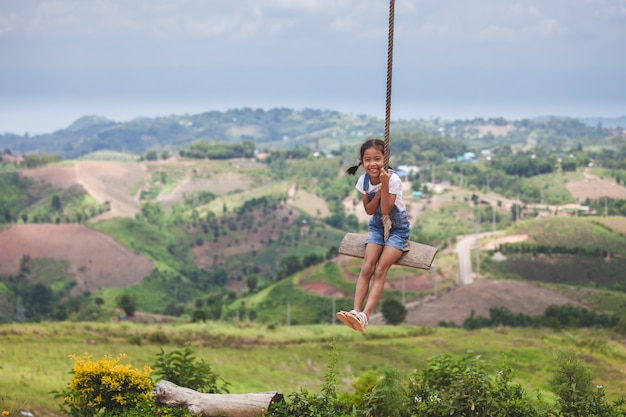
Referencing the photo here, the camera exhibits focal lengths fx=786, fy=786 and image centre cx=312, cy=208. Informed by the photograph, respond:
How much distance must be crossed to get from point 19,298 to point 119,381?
56.0m

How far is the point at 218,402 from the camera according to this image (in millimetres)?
9797

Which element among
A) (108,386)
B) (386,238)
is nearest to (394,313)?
(108,386)

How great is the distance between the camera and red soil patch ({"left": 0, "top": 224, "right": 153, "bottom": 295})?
70812mm

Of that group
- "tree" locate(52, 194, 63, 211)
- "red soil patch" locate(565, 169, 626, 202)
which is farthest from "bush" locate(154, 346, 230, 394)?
"tree" locate(52, 194, 63, 211)

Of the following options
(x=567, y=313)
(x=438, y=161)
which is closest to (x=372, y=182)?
(x=567, y=313)

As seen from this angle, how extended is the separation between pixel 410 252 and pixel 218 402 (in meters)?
3.16

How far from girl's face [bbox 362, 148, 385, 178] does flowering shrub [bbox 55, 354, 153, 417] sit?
4472 mm

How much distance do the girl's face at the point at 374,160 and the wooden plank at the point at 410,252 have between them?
0.99 metres

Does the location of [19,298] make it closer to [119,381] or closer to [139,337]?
[139,337]

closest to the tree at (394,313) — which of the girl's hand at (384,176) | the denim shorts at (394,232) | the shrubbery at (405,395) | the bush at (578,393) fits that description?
the shrubbery at (405,395)

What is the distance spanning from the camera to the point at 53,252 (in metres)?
72.9

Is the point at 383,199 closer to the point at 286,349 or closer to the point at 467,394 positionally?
the point at 467,394

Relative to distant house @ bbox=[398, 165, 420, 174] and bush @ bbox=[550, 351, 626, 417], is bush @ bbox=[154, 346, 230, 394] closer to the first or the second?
bush @ bbox=[550, 351, 626, 417]

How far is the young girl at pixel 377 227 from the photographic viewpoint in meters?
8.24
